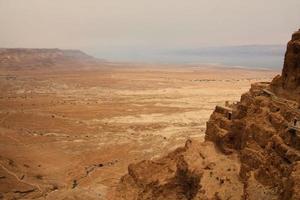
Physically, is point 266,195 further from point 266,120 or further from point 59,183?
point 59,183

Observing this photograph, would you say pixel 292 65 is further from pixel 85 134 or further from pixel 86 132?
pixel 86 132

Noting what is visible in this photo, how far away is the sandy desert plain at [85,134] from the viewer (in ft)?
91.9

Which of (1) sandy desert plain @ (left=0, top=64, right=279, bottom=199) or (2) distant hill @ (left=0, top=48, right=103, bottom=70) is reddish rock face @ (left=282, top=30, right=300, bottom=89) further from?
(2) distant hill @ (left=0, top=48, right=103, bottom=70)

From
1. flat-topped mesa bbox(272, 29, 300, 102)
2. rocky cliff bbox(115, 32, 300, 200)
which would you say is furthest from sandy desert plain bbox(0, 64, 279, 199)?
flat-topped mesa bbox(272, 29, 300, 102)

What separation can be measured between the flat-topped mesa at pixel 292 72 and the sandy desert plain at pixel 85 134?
12481 millimetres

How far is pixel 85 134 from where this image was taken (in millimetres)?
44188

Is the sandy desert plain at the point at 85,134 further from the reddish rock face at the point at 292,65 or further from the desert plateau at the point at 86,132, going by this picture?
the reddish rock face at the point at 292,65

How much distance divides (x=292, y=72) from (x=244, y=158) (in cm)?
443

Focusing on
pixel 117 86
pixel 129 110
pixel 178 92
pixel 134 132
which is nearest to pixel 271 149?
pixel 134 132

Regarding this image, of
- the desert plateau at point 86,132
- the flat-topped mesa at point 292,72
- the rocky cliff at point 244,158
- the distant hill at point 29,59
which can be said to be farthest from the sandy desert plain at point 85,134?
the distant hill at point 29,59

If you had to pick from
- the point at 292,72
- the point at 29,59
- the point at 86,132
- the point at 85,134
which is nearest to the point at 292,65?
the point at 292,72

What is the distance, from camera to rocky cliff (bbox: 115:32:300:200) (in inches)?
614

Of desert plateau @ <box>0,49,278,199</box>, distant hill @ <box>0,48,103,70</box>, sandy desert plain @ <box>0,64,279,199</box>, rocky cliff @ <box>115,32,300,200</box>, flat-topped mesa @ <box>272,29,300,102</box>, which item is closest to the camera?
rocky cliff @ <box>115,32,300,200</box>

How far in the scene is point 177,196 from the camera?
20.5 meters
